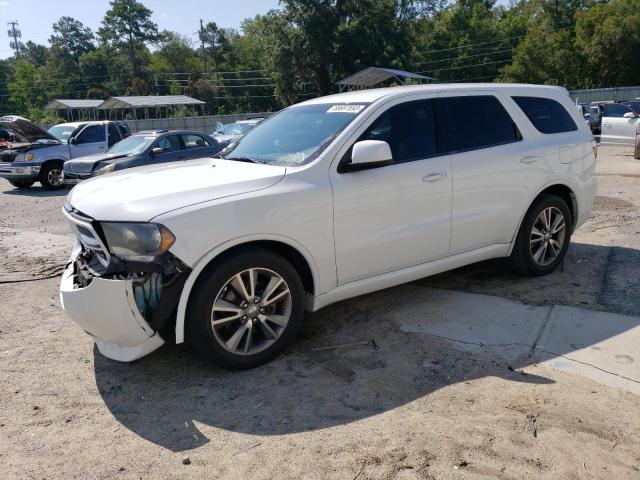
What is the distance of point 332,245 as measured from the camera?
3973 mm

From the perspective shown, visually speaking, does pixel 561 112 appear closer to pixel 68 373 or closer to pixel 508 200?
pixel 508 200

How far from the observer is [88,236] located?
3.74 metres

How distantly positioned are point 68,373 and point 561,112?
5052 millimetres

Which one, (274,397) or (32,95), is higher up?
(32,95)

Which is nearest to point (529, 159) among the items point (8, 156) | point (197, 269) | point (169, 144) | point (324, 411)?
point (324, 411)

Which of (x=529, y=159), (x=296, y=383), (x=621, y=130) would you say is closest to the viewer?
(x=296, y=383)

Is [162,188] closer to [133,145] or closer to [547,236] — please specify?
[547,236]

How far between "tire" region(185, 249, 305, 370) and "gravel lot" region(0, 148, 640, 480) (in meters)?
0.17

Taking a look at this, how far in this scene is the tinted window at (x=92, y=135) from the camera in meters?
A: 15.7

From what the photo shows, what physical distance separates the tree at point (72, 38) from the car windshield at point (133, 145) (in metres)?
91.0

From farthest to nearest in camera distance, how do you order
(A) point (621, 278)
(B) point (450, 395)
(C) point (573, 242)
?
(C) point (573, 242)
(A) point (621, 278)
(B) point (450, 395)

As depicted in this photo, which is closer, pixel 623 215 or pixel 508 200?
pixel 508 200

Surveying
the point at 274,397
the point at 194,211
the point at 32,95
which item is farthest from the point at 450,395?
the point at 32,95

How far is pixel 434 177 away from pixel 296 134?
1.17m
